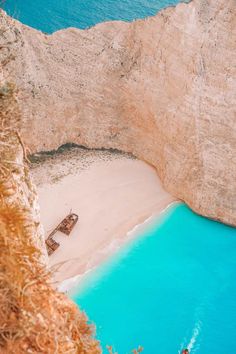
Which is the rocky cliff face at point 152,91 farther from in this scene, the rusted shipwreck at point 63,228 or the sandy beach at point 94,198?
the rusted shipwreck at point 63,228

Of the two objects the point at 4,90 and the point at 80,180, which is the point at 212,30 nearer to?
the point at 80,180

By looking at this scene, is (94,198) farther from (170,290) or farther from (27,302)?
(27,302)

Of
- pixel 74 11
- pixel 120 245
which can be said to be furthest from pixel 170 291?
pixel 74 11

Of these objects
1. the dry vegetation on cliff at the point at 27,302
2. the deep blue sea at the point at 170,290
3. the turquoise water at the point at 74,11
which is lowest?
the deep blue sea at the point at 170,290

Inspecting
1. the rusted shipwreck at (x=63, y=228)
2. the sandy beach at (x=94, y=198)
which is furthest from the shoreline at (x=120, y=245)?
the rusted shipwreck at (x=63, y=228)

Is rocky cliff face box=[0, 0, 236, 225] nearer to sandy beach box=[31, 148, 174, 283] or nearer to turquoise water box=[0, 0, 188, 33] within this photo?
sandy beach box=[31, 148, 174, 283]

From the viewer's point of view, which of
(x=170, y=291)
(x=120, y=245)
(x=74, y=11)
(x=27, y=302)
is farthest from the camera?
(x=74, y=11)

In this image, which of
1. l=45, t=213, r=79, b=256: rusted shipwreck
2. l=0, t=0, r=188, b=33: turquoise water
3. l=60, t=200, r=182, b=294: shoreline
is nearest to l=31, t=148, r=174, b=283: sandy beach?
l=60, t=200, r=182, b=294: shoreline
